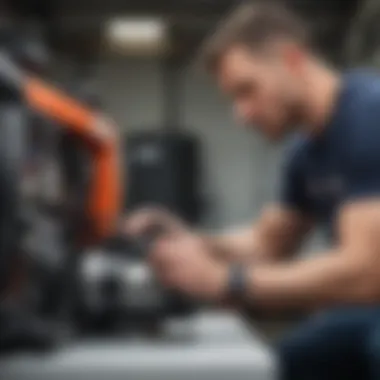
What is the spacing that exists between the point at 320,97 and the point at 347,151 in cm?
11

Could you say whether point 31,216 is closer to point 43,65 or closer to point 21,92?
point 21,92

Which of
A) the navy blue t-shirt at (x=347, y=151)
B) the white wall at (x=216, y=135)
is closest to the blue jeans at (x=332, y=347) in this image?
the navy blue t-shirt at (x=347, y=151)

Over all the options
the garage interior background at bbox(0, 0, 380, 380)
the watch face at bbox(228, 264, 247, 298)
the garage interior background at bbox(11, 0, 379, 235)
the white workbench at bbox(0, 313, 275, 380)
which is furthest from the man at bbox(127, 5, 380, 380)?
the garage interior background at bbox(11, 0, 379, 235)

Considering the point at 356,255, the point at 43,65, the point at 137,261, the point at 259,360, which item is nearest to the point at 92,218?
the point at 137,261

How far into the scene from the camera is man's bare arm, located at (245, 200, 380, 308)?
5.14 ft

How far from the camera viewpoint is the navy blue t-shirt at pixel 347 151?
1604 mm

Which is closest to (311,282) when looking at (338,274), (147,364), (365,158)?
(338,274)

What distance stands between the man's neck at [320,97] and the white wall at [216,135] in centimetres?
374

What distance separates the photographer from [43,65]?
1.52 m

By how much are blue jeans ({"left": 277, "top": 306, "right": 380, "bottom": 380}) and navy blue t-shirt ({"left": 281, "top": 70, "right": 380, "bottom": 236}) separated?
166 millimetres

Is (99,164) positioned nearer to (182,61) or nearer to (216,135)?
(216,135)

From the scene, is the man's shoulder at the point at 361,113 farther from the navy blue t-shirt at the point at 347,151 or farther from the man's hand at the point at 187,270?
the man's hand at the point at 187,270

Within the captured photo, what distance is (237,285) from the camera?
1542mm

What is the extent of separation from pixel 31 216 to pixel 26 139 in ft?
0.32
